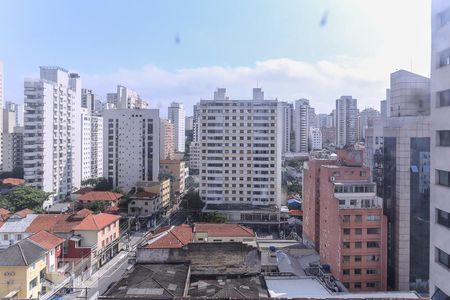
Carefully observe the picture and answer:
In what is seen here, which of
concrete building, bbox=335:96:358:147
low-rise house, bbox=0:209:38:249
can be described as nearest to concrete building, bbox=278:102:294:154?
concrete building, bbox=335:96:358:147

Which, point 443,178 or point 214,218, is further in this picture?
point 214,218

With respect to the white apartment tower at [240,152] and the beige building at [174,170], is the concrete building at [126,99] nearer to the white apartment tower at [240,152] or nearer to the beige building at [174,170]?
the beige building at [174,170]

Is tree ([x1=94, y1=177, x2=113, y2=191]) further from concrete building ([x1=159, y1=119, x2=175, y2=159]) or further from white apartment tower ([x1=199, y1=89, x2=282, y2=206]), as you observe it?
white apartment tower ([x1=199, y1=89, x2=282, y2=206])

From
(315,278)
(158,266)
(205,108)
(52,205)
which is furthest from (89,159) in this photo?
(315,278)

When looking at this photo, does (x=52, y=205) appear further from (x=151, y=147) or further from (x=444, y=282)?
(x=444, y=282)

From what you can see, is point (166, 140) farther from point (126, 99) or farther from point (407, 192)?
point (407, 192)

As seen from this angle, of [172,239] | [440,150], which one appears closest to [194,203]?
[172,239]
